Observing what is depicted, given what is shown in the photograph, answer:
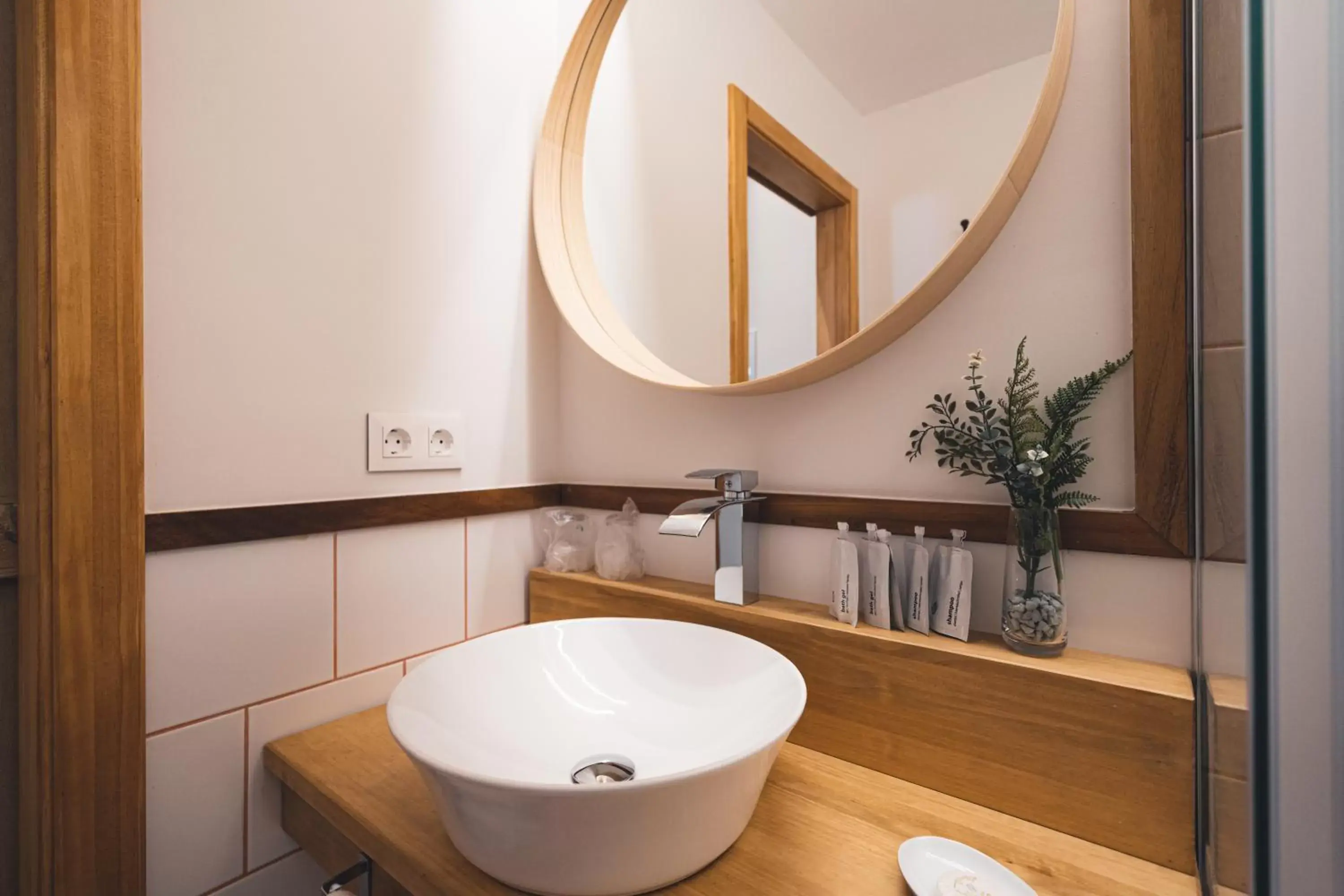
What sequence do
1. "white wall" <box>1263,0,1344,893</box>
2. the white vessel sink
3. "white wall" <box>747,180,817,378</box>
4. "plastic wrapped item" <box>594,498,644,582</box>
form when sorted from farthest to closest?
"plastic wrapped item" <box>594,498,644,582</box> < "white wall" <box>747,180,817,378</box> < the white vessel sink < "white wall" <box>1263,0,1344,893</box>

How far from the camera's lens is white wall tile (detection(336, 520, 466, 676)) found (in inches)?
37.2

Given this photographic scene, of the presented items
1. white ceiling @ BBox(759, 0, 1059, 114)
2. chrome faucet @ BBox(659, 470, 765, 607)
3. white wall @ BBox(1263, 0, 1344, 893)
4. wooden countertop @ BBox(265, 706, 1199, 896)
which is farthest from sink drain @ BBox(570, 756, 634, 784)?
white ceiling @ BBox(759, 0, 1059, 114)

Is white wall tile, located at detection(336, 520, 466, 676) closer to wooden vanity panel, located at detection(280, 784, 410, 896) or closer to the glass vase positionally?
wooden vanity panel, located at detection(280, 784, 410, 896)

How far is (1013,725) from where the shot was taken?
0.67 metres

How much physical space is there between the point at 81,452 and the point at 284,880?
2.07 feet

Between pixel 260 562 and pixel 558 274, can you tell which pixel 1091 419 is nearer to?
pixel 558 274

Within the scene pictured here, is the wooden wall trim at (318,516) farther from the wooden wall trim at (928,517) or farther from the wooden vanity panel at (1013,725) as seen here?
the wooden vanity panel at (1013,725)

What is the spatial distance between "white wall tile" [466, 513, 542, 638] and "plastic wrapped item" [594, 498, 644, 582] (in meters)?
0.15

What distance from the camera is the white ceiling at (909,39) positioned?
75cm

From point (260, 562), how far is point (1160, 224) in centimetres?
115

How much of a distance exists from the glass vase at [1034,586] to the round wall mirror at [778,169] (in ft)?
0.94

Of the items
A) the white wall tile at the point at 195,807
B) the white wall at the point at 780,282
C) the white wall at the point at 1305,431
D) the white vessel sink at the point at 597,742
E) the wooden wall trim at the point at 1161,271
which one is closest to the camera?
the white wall at the point at 1305,431

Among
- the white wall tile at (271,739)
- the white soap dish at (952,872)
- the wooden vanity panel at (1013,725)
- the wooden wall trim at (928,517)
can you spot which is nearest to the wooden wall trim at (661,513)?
the wooden wall trim at (928,517)

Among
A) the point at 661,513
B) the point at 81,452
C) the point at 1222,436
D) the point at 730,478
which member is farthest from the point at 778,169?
the point at 81,452
